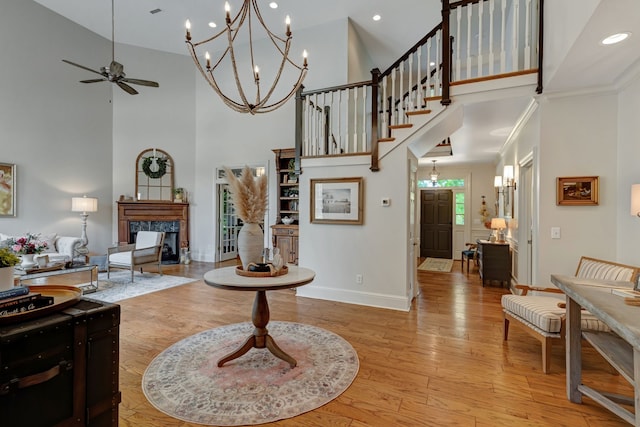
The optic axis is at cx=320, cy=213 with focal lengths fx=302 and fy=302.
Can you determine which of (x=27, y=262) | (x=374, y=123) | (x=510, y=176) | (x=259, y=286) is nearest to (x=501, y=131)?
(x=510, y=176)

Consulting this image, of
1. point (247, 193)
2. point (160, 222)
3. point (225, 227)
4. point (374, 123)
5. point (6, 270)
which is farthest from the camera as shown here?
point (225, 227)

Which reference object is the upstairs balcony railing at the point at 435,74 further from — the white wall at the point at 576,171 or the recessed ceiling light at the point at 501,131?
the recessed ceiling light at the point at 501,131

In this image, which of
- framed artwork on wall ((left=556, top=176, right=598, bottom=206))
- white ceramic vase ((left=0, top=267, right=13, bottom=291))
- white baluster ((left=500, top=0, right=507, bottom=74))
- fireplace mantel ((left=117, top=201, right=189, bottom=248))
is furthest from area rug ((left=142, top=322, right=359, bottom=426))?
fireplace mantel ((left=117, top=201, right=189, bottom=248))

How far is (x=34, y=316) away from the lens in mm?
1151

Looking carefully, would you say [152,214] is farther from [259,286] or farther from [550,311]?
[550,311]

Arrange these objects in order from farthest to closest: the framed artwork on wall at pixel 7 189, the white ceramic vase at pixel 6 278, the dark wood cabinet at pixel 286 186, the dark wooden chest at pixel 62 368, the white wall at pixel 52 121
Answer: the dark wood cabinet at pixel 286 186, the white wall at pixel 52 121, the framed artwork on wall at pixel 7 189, the white ceramic vase at pixel 6 278, the dark wooden chest at pixel 62 368

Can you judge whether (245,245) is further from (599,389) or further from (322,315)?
(599,389)

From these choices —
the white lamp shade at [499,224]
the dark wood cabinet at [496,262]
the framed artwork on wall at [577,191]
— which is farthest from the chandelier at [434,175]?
the framed artwork on wall at [577,191]

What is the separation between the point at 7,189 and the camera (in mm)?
5500

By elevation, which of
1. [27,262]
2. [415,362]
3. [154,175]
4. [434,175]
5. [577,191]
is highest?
[434,175]

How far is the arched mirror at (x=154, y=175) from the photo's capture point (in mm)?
7363

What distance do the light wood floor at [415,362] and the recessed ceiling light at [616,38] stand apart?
2592mm

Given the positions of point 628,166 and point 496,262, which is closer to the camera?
point 628,166

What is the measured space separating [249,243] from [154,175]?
6.06 meters
